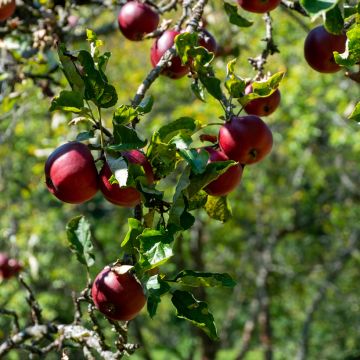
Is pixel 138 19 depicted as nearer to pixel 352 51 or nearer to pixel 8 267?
pixel 352 51

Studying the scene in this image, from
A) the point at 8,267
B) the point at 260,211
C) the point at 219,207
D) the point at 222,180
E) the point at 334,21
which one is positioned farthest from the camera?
the point at 260,211

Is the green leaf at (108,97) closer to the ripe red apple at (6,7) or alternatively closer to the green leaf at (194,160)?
the green leaf at (194,160)

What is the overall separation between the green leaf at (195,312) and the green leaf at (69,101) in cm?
37

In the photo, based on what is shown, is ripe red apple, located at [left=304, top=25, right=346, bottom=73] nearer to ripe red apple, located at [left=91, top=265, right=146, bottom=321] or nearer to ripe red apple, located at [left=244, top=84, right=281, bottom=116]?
ripe red apple, located at [left=244, top=84, right=281, bottom=116]

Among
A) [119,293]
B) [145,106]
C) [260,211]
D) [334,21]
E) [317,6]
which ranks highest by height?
[317,6]

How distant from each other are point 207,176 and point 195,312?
25cm

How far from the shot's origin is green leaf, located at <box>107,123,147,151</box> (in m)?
0.96

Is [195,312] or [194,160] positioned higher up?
[194,160]

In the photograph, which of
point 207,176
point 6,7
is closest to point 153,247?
point 207,176

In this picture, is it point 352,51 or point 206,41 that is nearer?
point 352,51

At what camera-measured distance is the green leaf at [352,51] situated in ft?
3.21

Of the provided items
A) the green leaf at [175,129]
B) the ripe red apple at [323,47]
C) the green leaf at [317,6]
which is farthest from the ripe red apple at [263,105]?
the green leaf at [317,6]

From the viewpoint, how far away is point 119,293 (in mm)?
1058

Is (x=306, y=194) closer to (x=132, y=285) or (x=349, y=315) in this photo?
(x=349, y=315)
